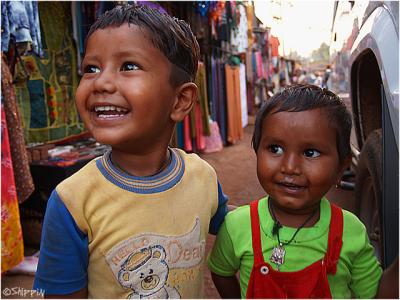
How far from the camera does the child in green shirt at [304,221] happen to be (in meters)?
1.27

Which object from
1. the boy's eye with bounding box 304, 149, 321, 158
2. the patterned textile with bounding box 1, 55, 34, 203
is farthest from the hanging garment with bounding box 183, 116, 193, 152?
the boy's eye with bounding box 304, 149, 321, 158

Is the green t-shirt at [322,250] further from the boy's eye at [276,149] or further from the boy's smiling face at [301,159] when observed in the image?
the boy's eye at [276,149]

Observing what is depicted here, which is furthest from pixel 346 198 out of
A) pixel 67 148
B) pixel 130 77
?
pixel 130 77

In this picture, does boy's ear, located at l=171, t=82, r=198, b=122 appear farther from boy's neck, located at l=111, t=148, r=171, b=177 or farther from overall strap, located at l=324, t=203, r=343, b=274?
overall strap, located at l=324, t=203, r=343, b=274

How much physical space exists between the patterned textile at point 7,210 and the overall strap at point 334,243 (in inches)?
96.6

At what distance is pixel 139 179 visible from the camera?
1.27m

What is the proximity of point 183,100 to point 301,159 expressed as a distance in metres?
0.41

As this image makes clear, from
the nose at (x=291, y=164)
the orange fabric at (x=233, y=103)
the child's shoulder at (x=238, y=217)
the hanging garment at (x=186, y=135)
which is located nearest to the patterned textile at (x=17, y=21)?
the child's shoulder at (x=238, y=217)

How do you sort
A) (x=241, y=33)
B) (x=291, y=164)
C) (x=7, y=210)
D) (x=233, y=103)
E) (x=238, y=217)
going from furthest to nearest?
(x=241, y=33), (x=233, y=103), (x=7, y=210), (x=238, y=217), (x=291, y=164)

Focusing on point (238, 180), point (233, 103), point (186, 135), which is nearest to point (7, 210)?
point (238, 180)

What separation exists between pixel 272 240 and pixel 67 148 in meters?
3.77

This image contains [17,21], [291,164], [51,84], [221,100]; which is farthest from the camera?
[221,100]

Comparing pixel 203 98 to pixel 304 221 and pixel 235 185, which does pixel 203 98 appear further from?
pixel 304 221

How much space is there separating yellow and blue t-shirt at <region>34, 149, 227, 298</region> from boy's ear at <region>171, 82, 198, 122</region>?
165mm
